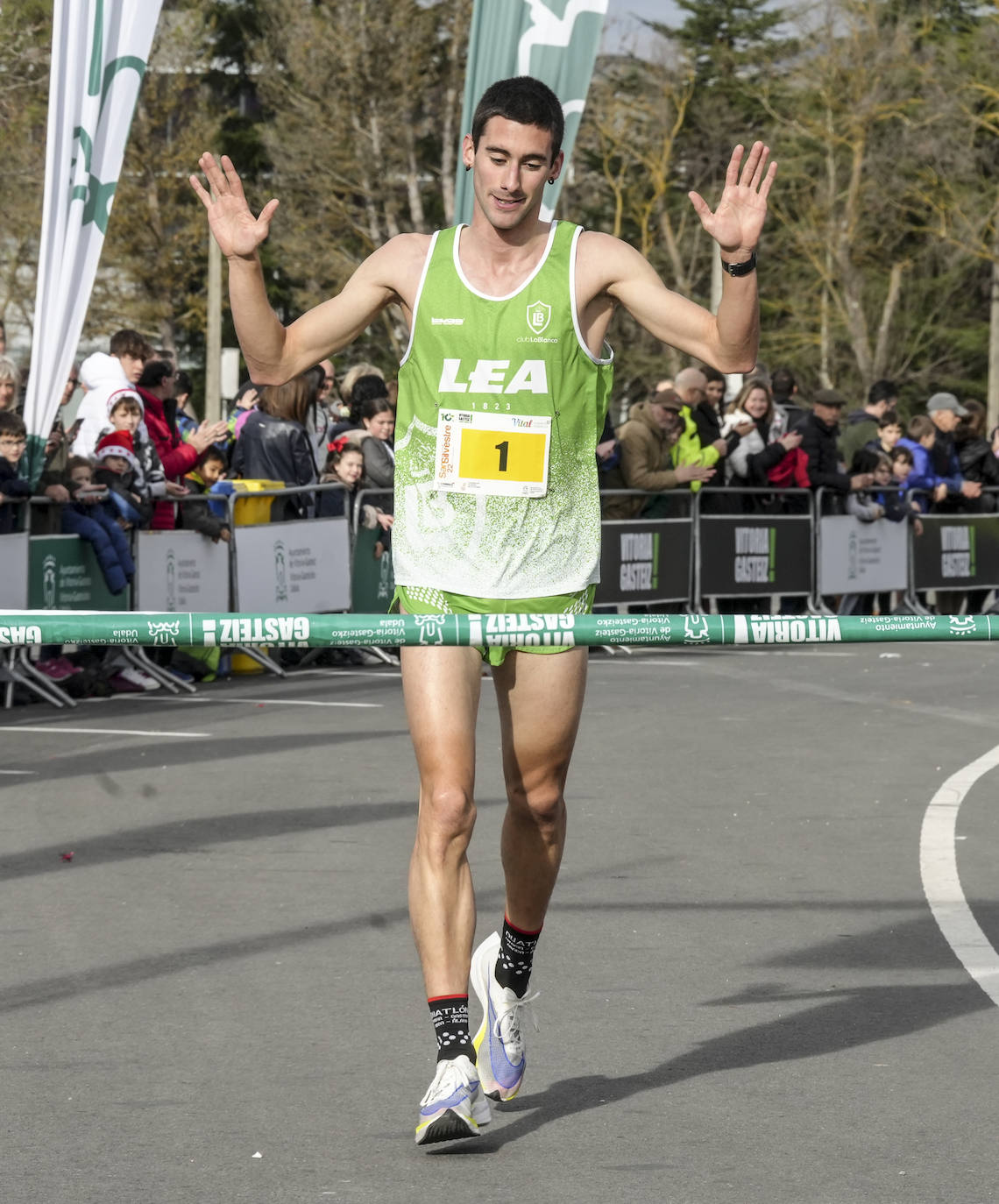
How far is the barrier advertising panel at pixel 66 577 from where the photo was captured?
43.1ft

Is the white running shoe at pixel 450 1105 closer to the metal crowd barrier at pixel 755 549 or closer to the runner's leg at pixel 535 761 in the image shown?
the runner's leg at pixel 535 761

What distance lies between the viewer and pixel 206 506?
14.6m

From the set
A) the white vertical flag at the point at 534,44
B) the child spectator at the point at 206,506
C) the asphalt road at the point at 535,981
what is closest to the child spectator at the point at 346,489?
the child spectator at the point at 206,506

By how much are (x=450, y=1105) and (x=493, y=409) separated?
1.50 meters

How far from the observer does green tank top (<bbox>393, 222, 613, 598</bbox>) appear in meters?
4.94

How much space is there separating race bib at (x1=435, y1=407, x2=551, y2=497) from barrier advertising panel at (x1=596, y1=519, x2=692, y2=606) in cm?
1202

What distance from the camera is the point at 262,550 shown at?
15.0 metres

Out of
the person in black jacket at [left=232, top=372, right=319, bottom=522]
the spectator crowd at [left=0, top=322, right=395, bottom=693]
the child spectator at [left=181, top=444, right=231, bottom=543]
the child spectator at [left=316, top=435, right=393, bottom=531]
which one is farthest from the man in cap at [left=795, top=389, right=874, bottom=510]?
the child spectator at [left=181, top=444, right=231, bottom=543]

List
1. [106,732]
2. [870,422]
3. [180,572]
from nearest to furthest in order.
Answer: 1. [106,732]
2. [180,572]
3. [870,422]

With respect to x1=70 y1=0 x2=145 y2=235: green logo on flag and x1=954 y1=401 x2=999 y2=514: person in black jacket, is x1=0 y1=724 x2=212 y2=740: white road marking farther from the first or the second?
x1=954 y1=401 x2=999 y2=514: person in black jacket

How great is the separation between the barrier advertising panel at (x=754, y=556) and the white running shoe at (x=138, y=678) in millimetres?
5680

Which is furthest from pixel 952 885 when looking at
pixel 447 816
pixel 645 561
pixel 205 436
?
pixel 645 561

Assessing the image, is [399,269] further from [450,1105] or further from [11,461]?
[11,461]

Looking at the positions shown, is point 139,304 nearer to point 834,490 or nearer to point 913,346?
point 913,346
